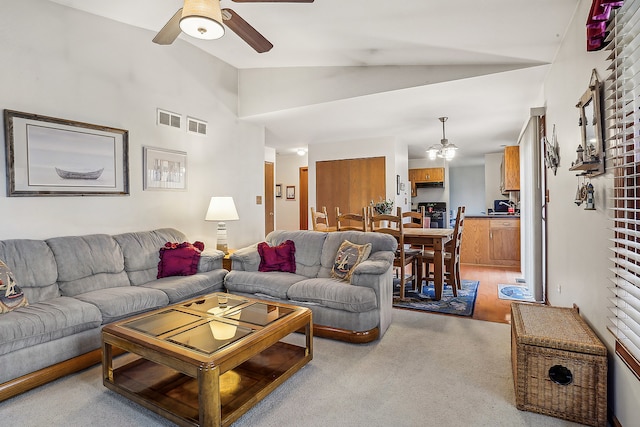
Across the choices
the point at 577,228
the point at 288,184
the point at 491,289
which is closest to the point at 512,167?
the point at 491,289

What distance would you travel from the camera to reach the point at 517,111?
4.71m

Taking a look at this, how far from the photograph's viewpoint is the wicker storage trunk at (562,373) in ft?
5.92

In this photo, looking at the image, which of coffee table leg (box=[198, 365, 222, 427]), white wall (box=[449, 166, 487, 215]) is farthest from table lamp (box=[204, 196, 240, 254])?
white wall (box=[449, 166, 487, 215])

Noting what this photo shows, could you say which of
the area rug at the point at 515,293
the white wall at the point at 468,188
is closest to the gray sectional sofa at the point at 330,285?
the area rug at the point at 515,293

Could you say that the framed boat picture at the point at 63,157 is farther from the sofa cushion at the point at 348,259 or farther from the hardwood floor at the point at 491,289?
the hardwood floor at the point at 491,289

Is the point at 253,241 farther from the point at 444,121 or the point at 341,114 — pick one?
the point at 444,121

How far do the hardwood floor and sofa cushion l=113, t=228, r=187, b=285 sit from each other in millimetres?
3280

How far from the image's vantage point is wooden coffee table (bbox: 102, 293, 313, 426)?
1.79m

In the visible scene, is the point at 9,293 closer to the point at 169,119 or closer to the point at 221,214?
the point at 221,214

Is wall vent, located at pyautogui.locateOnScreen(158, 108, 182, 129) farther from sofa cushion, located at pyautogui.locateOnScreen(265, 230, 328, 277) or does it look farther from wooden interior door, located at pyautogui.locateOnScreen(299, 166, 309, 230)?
wooden interior door, located at pyautogui.locateOnScreen(299, 166, 309, 230)

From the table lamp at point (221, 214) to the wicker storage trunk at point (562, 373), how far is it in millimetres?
3213

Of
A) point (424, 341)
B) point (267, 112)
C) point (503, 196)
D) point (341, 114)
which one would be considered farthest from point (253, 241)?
point (503, 196)

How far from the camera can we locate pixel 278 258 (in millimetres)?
3801

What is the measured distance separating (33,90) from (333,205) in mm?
4907
